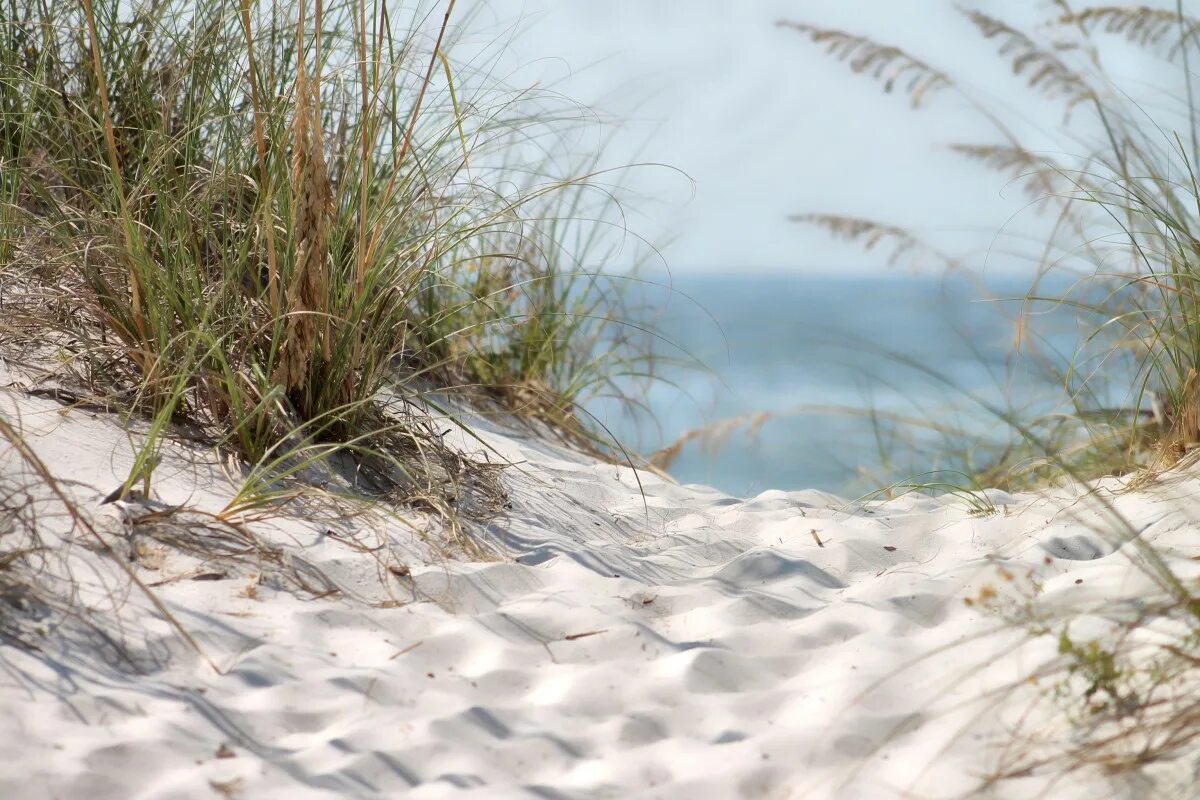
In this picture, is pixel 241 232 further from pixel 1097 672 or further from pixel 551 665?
pixel 1097 672

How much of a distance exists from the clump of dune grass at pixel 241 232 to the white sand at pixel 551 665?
182 mm

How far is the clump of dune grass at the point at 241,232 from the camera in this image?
2.19m

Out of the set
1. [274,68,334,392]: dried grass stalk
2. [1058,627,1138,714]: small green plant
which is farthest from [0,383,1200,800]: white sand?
[274,68,334,392]: dried grass stalk

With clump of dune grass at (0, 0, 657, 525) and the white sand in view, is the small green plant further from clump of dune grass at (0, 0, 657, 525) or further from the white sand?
clump of dune grass at (0, 0, 657, 525)

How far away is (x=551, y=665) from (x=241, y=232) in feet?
4.44

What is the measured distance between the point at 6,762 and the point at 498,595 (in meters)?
0.80

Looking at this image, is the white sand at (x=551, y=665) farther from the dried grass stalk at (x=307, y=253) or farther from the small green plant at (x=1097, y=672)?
the dried grass stalk at (x=307, y=253)

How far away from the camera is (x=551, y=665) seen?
1710 mm

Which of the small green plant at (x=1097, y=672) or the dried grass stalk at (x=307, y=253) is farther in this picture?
the dried grass stalk at (x=307, y=253)

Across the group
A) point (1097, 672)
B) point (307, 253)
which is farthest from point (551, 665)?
point (307, 253)

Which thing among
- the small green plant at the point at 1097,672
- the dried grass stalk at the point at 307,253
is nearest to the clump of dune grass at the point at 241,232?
the dried grass stalk at the point at 307,253

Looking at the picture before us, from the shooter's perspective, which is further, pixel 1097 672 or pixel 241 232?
pixel 241 232

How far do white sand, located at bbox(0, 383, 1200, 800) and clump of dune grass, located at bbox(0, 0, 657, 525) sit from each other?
18 centimetres

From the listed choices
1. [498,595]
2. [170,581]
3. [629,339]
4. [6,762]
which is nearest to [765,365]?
[498,595]
